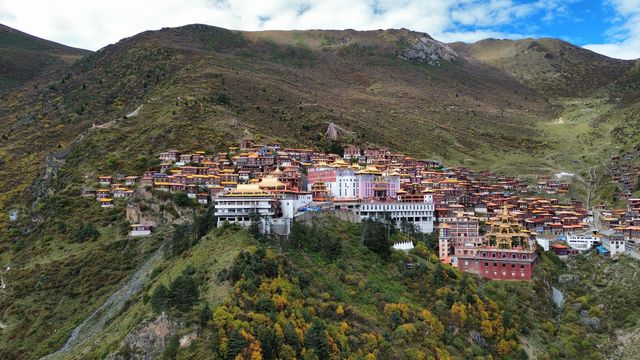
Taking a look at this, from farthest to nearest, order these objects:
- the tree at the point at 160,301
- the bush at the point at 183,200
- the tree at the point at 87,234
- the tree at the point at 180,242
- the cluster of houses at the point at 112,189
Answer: the cluster of houses at the point at 112,189
the tree at the point at 87,234
the bush at the point at 183,200
the tree at the point at 180,242
the tree at the point at 160,301

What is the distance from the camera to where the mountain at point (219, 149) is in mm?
47281

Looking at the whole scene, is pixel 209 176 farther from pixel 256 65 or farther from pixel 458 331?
pixel 256 65

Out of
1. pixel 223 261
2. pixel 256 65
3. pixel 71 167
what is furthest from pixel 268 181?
pixel 256 65

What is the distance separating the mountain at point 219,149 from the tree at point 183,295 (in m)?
1.17

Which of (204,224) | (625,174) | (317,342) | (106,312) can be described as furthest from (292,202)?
(625,174)

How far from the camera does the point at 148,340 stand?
38.3 metres

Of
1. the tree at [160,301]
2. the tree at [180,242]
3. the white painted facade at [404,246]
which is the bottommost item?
the tree at [160,301]

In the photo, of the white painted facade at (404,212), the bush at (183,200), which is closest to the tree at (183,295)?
the bush at (183,200)

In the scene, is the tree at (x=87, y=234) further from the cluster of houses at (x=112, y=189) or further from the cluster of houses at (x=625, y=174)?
the cluster of houses at (x=625, y=174)

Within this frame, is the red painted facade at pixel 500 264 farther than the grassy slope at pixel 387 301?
Yes

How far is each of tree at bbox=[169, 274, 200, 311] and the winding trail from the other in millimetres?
11871

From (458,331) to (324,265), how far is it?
12486 mm

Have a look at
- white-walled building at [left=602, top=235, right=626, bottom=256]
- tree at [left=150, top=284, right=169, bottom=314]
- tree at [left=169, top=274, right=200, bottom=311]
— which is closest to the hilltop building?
white-walled building at [left=602, top=235, right=626, bottom=256]

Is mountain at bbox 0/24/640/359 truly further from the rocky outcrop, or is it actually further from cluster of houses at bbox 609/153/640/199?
cluster of houses at bbox 609/153/640/199
